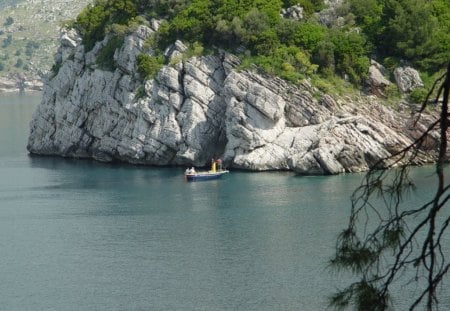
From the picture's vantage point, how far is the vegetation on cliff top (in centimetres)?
6706

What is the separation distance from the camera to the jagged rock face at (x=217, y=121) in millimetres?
60000

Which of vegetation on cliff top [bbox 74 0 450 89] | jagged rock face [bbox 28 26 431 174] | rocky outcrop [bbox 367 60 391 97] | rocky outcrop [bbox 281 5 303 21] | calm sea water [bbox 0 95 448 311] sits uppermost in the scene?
rocky outcrop [bbox 281 5 303 21]

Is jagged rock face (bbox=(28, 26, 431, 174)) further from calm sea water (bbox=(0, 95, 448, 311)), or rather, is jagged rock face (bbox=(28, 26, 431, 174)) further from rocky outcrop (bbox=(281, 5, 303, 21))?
rocky outcrop (bbox=(281, 5, 303, 21))

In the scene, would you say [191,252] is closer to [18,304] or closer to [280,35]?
[18,304]

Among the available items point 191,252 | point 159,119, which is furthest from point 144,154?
point 191,252

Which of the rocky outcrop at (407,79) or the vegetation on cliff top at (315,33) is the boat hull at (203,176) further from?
the rocky outcrop at (407,79)

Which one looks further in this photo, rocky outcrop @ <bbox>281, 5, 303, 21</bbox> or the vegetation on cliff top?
rocky outcrop @ <bbox>281, 5, 303, 21</bbox>

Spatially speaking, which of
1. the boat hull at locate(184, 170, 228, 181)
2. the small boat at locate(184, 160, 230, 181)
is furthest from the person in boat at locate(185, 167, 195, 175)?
the boat hull at locate(184, 170, 228, 181)

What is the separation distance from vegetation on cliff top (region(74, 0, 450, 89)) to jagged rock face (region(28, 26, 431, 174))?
6.27 feet

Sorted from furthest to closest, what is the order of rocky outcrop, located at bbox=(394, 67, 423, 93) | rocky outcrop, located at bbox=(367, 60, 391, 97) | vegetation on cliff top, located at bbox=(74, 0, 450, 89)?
vegetation on cliff top, located at bbox=(74, 0, 450, 89) → rocky outcrop, located at bbox=(367, 60, 391, 97) → rocky outcrop, located at bbox=(394, 67, 423, 93)

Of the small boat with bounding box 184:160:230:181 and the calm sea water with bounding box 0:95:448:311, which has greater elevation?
the small boat with bounding box 184:160:230:181

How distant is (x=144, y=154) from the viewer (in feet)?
219

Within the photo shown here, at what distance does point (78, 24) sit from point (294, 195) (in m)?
34.1

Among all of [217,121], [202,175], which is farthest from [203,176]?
[217,121]
